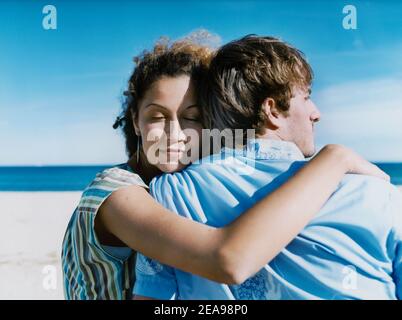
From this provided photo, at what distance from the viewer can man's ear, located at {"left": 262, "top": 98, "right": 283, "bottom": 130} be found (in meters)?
1.64

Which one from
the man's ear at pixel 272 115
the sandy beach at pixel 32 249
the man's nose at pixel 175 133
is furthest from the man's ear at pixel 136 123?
the sandy beach at pixel 32 249

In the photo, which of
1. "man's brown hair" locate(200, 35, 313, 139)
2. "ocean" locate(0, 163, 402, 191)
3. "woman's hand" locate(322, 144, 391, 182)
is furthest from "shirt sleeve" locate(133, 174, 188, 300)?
"ocean" locate(0, 163, 402, 191)

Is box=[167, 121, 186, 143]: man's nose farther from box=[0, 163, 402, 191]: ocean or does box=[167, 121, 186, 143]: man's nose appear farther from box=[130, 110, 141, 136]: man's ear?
box=[0, 163, 402, 191]: ocean

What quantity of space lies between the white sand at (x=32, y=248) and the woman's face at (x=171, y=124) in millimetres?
627

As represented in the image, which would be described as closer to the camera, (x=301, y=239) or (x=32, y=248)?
(x=301, y=239)

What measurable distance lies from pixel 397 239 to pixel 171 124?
0.71 meters

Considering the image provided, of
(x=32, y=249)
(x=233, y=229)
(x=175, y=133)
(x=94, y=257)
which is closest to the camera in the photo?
(x=233, y=229)

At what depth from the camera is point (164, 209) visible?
Answer: 4.38 feet

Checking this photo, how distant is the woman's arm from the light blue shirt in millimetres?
84

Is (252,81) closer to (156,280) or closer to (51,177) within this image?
(156,280)

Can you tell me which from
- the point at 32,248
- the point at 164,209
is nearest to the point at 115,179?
the point at 164,209

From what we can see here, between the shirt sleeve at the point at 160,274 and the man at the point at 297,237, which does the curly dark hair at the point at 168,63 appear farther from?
the shirt sleeve at the point at 160,274

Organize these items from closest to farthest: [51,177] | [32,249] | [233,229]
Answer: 1. [233,229]
2. [32,249]
3. [51,177]

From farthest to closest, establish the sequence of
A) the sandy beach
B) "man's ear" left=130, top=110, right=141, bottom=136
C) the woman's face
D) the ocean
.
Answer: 1. the ocean
2. the sandy beach
3. "man's ear" left=130, top=110, right=141, bottom=136
4. the woman's face
